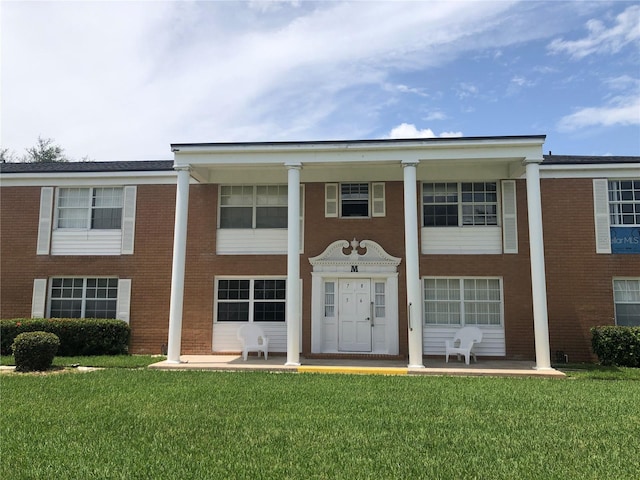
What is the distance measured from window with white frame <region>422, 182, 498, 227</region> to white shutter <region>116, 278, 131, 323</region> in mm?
8910

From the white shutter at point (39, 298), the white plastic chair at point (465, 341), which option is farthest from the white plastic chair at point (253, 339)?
Answer: the white shutter at point (39, 298)

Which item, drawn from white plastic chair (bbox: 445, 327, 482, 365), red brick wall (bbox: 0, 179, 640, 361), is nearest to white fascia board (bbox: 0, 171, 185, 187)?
red brick wall (bbox: 0, 179, 640, 361)

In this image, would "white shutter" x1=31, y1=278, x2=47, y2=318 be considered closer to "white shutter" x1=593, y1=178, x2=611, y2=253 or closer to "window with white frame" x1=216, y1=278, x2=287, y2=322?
"window with white frame" x1=216, y1=278, x2=287, y2=322

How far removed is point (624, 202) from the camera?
48.9 ft

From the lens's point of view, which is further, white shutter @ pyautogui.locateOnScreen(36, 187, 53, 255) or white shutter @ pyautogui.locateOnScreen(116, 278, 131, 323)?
white shutter @ pyautogui.locateOnScreen(36, 187, 53, 255)

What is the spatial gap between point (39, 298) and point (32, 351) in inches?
187

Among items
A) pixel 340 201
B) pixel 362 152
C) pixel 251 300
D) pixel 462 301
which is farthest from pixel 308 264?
pixel 462 301

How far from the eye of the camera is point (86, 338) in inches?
578

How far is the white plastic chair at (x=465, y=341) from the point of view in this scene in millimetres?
13887

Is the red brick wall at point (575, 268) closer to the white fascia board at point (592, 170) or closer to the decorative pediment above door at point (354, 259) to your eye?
the white fascia board at point (592, 170)

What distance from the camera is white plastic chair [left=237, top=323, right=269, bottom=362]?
47.4 ft

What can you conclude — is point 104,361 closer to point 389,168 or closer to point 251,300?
point 251,300

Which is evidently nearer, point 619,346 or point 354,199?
point 619,346

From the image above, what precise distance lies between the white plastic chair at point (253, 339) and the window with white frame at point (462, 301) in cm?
461
